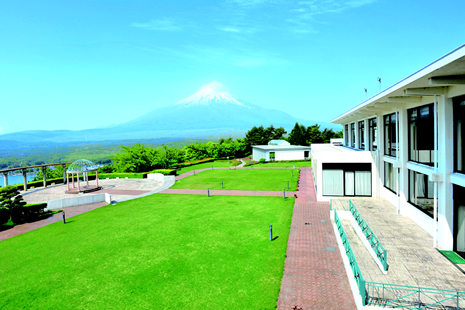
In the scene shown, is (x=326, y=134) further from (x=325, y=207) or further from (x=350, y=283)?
(x=350, y=283)

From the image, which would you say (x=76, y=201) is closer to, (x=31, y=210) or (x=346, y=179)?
(x=31, y=210)

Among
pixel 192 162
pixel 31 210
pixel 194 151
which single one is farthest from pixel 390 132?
pixel 194 151

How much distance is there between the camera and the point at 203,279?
10867 millimetres

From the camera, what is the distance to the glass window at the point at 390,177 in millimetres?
17453

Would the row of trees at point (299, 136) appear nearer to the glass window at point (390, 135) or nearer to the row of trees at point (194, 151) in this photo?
the row of trees at point (194, 151)

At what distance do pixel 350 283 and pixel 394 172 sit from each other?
10.2m

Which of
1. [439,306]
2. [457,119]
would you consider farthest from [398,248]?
[457,119]

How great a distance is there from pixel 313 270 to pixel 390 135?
1143 cm

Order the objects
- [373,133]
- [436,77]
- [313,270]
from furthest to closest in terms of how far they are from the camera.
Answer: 1. [373,133]
2. [313,270]
3. [436,77]

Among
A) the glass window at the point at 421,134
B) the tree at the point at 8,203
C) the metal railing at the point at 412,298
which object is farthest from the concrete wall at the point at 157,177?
the metal railing at the point at 412,298

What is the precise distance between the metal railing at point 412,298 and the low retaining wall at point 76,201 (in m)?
23.8

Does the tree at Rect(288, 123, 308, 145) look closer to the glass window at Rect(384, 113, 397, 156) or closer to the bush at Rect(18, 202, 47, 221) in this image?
the glass window at Rect(384, 113, 397, 156)

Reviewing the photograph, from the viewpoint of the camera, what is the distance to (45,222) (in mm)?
20859

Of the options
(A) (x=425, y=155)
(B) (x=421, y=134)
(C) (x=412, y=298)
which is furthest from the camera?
(B) (x=421, y=134)
